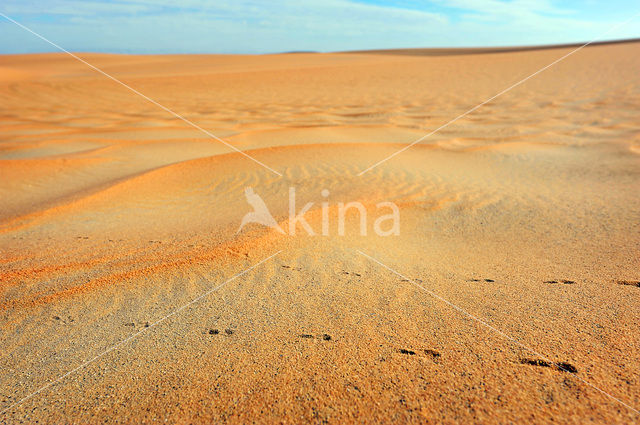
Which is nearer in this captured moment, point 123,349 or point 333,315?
point 123,349

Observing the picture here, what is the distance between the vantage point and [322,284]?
111 inches

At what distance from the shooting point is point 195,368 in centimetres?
195

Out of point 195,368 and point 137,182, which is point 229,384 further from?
point 137,182

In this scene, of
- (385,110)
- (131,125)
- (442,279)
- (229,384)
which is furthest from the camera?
(385,110)

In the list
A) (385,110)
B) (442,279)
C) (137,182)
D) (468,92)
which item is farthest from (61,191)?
(468,92)

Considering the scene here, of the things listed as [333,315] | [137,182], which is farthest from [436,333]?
[137,182]

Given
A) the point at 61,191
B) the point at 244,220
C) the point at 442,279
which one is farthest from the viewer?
the point at 61,191

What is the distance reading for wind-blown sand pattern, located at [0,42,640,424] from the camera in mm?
1768

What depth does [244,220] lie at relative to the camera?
4.08m

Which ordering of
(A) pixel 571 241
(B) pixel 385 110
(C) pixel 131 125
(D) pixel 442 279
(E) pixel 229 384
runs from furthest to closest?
(B) pixel 385 110 < (C) pixel 131 125 < (A) pixel 571 241 < (D) pixel 442 279 < (E) pixel 229 384

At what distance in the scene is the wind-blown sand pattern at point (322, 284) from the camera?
177 cm

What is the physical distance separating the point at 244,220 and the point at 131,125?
24.7ft

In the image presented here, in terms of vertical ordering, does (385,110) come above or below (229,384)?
above

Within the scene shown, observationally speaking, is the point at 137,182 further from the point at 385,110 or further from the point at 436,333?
the point at 385,110
